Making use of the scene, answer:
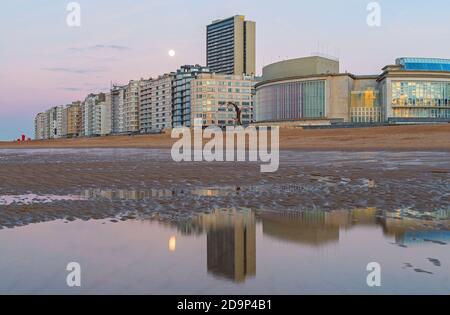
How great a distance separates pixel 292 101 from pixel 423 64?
36.1 m

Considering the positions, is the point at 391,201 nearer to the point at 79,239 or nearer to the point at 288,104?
the point at 79,239

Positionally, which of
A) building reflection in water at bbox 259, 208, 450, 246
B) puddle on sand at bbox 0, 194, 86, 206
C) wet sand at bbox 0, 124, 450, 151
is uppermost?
wet sand at bbox 0, 124, 450, 151

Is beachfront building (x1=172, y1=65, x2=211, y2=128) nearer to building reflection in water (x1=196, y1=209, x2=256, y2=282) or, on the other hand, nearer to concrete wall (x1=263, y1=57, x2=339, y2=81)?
concrete wall (x1=263, y1=57, x2=339, y2=81)

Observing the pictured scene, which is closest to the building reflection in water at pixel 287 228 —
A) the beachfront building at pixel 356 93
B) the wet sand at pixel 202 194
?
the wet sand at pixel 202 194

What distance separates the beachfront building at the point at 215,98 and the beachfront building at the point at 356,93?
45.6 meters

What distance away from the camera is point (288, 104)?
444ft

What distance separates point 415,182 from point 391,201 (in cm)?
465

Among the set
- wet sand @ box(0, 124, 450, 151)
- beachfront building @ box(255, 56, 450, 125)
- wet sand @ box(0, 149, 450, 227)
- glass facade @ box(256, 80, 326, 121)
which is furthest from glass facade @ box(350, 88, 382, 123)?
wet sand @ box(0, 149, 450, 227)

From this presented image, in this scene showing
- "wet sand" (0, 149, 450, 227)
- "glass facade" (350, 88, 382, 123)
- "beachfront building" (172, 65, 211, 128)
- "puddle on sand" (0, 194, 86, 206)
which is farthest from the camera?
"beachfront building" (172, 65, 211, 128)

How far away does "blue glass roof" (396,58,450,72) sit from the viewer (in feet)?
403

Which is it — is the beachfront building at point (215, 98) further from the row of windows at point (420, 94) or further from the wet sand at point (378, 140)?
the wet sand at point (378, 140)

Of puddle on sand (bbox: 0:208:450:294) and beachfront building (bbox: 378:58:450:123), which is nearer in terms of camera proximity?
puddle on sand (bbox: 0:208:450:294)

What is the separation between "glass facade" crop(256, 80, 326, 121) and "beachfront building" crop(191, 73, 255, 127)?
118 feet
